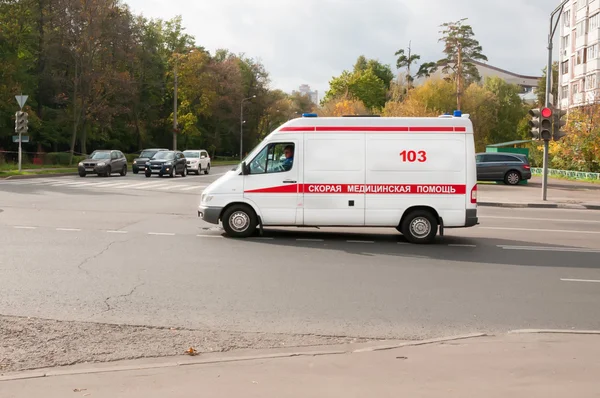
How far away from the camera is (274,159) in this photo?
45.5 feet

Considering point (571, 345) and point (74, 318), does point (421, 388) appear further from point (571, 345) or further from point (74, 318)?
point (74, 318)

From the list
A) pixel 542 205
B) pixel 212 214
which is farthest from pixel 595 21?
pixel 212 214

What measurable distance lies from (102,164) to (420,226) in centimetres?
3055

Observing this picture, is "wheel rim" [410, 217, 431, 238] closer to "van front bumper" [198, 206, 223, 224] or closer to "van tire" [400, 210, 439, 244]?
"van tire" [400, 210, 439, 244]

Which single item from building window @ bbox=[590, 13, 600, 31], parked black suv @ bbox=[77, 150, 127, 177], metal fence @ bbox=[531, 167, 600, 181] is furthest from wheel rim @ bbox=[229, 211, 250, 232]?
building window @ bbox=[590, 13, 600, 31]

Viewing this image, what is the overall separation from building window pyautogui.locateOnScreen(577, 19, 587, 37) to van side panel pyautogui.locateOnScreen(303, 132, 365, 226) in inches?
2556

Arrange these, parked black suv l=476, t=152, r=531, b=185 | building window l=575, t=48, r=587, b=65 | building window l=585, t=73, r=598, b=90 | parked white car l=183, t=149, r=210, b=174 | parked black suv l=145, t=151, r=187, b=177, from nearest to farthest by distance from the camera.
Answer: parked black suv l=476, t=152, r=531, b=185
parked black suv l=145, t=151, r=187, b=177
parked white car l=183, t=149, r=210, b=174
building window l=585, t=73, r=598, b=90
building window l=575, t=48, r=587, b=65

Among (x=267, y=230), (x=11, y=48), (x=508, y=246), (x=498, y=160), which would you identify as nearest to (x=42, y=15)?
(x=11, y=48)

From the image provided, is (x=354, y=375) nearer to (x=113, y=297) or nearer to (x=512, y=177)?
(x=113, y=297)

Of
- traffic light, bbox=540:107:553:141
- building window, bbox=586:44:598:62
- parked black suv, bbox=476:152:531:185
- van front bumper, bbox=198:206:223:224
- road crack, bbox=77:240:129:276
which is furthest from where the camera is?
building window, bbox=586:44:598:62

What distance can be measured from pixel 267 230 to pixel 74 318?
8.35m

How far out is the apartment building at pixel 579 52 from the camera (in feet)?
216

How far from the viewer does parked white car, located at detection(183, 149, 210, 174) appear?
48281 mm

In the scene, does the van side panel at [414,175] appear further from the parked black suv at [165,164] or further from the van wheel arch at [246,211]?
the parked black suv at [165,164]
